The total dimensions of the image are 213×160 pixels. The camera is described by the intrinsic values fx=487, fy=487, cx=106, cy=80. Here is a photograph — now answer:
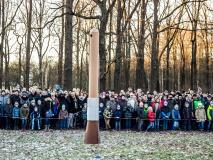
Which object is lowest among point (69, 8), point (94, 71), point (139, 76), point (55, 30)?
point (94, 71)

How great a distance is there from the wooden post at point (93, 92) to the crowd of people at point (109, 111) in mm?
16997

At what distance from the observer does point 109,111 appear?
83.8 feet

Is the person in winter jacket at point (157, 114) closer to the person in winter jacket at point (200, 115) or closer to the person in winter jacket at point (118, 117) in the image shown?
the person in winter jacket at point (118, 117)

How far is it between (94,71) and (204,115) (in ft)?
63.6

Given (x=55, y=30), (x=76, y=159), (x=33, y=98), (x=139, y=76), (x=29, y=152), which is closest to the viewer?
(x=76, y=159)

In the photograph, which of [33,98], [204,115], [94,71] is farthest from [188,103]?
[94,71]

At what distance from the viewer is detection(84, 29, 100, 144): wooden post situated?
309 inches

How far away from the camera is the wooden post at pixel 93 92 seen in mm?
7852

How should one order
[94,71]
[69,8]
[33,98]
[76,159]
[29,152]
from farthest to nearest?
[69,8] → [33,98] → [29,152] → [76,159] → [94,71]

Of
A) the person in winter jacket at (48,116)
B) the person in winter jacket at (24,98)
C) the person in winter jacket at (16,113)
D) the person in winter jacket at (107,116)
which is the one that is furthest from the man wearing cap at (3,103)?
the person in winter jacket at (107,116)

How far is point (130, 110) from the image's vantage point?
25.9 metres

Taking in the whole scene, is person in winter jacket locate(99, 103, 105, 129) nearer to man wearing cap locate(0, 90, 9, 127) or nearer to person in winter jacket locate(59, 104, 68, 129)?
person in winter jacket locate(59, 104, 68, 129)

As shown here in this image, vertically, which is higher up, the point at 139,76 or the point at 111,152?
the point at 139,76

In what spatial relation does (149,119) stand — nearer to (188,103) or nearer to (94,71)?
(188,103)
